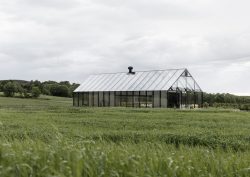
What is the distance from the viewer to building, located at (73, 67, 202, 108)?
2029 inches

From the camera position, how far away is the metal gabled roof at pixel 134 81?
171ft

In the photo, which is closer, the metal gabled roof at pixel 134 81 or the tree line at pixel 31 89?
the metal gabled roof at pixel 134 81

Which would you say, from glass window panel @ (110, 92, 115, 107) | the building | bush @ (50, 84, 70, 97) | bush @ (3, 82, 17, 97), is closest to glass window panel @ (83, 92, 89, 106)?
the building

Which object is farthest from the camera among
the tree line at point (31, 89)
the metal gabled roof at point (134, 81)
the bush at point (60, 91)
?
the bush at point (60, 91)

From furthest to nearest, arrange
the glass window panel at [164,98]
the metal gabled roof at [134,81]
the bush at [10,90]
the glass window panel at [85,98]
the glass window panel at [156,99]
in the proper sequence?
the bush at [10,90]
the glass window panel at [85,98]
the metal gabled roof at [134,81]
the glass window panel at [156,99]
the glass window panel at [164,98]

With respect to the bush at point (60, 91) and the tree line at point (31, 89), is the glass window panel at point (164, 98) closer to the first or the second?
the tree line at point (31, 89)

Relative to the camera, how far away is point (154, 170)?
575 cm

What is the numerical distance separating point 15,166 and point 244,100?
230 feet

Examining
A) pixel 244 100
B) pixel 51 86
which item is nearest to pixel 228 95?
pixel 244 100

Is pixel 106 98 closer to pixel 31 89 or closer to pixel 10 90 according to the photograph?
pixel 10 90

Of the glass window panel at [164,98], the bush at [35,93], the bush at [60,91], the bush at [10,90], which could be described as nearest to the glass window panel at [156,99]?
→ the glass window panel at [164,98]

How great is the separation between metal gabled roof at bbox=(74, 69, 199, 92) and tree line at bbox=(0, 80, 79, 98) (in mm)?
23900

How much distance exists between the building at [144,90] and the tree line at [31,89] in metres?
25.2

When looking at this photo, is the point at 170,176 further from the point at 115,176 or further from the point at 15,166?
the point at 15,166
